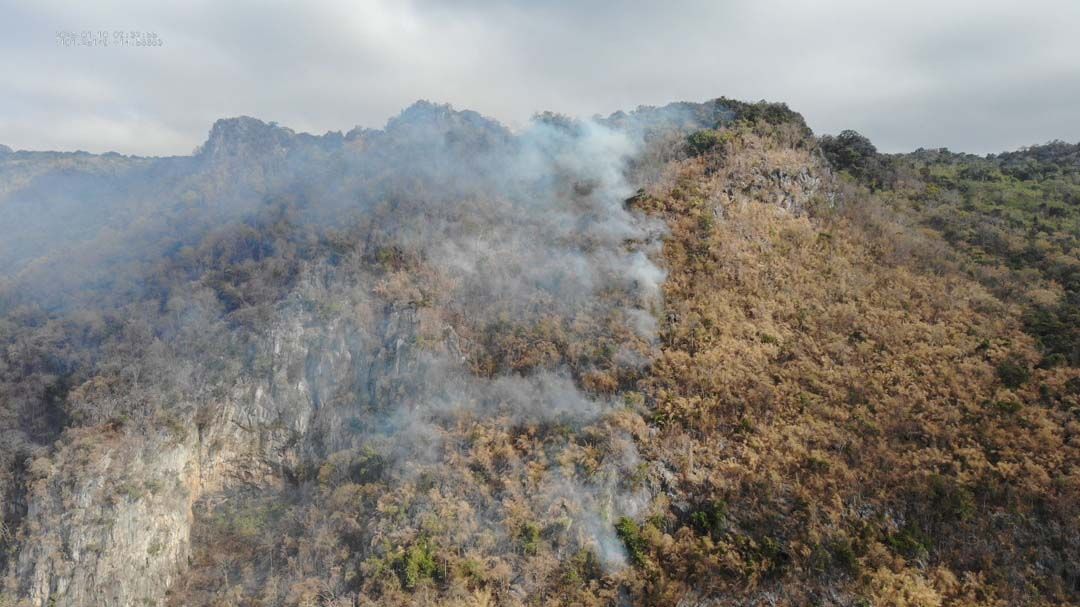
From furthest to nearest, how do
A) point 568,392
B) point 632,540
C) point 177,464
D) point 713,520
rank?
1. point 568,392
2. point 177,464
3. point 713,520
4. point 632,540

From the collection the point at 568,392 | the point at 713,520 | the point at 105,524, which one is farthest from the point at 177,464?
the point at 713,520

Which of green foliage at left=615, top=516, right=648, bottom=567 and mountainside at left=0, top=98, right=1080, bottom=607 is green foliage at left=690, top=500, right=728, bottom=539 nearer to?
mountainside at left=0, top=98, right=1080, bottom=607

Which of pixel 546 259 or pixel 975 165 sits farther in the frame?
pixel 975 165

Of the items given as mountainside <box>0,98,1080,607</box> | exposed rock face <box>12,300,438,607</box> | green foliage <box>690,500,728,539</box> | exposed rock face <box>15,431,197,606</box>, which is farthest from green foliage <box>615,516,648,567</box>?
exposed rock face <box>15,431,197,606</box>

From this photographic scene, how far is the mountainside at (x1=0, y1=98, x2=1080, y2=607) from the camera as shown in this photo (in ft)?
79.4

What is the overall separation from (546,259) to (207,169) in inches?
1685

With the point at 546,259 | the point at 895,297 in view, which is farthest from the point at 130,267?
the point at 895,297

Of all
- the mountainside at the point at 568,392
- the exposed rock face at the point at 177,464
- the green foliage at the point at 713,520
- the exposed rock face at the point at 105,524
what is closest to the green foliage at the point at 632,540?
the mountainside at the point at 568,392

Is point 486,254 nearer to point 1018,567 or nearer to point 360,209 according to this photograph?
point 360,209

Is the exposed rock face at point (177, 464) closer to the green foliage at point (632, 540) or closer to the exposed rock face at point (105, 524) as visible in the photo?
the exposed rock face at point (105, 524)

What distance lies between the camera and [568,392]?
3022 cm

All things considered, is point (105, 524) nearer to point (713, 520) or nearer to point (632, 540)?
point (632, 540)

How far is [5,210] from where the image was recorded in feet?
213

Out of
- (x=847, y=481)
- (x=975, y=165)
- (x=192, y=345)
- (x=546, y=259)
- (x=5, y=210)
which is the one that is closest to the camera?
(x=847, y=481)
